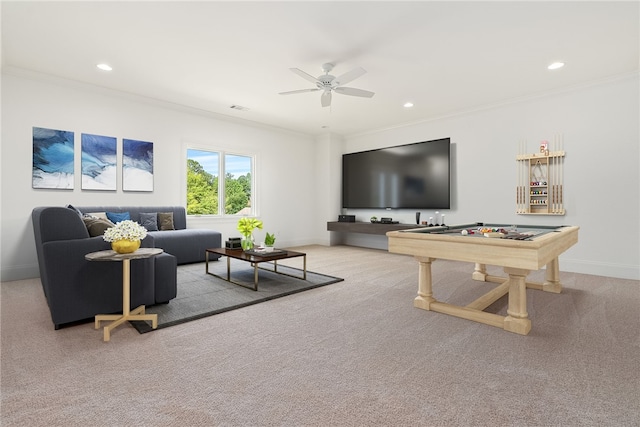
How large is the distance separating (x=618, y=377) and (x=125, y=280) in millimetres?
3185

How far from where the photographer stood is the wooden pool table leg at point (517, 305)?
2.40 meters

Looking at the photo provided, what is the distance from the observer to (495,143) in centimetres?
543

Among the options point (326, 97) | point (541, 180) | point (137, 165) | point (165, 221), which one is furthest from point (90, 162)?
point (541, 180)

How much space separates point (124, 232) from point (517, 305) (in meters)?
2.98

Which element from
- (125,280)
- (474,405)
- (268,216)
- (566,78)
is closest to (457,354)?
(474,405)

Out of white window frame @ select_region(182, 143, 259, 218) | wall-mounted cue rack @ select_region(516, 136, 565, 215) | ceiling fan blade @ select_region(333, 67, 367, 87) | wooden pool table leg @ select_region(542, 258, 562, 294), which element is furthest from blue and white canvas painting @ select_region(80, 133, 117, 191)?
wall-mounted cue rack @ select_region(516, 136, 565, 215)

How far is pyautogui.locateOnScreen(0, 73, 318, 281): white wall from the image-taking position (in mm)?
4188

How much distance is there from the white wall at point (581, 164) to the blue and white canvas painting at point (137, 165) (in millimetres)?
5506

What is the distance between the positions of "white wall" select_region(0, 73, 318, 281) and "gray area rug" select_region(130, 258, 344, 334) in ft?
6.09

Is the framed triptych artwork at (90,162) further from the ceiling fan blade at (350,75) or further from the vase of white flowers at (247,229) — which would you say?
the ceiling fan blade at (350,75)

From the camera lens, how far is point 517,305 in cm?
245

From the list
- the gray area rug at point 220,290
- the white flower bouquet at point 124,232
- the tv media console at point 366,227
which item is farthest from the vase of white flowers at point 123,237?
the tv media console at point 366,227

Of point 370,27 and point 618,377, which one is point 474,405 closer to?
point 618,377

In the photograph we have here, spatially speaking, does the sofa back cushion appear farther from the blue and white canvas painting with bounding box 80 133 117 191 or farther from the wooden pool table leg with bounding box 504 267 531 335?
the wooden pool table leg with bounding box 504 267 531 335
